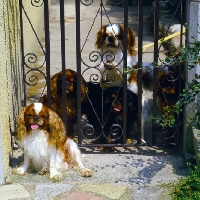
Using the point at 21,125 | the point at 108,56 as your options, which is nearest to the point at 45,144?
the point at 21,125

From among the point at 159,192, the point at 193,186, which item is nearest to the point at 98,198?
the point at 159,192

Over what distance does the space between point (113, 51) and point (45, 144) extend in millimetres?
1296

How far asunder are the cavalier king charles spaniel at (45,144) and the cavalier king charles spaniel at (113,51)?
35.3 inches

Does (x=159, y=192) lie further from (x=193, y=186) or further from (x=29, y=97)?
(x=29, y=97)

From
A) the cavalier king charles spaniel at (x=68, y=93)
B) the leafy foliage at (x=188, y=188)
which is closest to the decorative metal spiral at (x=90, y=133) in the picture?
the cavalier king charles spaniel at (x=68, y=93)

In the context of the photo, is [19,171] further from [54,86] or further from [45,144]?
[54,86]

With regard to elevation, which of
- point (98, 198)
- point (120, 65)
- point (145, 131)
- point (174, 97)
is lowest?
point (98, 198)

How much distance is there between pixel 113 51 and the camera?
5484mm

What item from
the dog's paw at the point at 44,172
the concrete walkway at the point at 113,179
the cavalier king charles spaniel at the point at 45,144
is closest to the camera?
the concrete walkway at the point at 113,179

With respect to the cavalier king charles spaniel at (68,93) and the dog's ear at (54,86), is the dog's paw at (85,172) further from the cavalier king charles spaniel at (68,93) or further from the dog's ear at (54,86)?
the dog's ear at (54,86)

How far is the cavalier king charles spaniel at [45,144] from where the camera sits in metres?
4.83

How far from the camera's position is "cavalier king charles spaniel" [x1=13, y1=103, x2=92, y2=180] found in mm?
4828

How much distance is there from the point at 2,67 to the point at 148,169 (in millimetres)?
1801

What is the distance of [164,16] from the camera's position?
1352 cm
